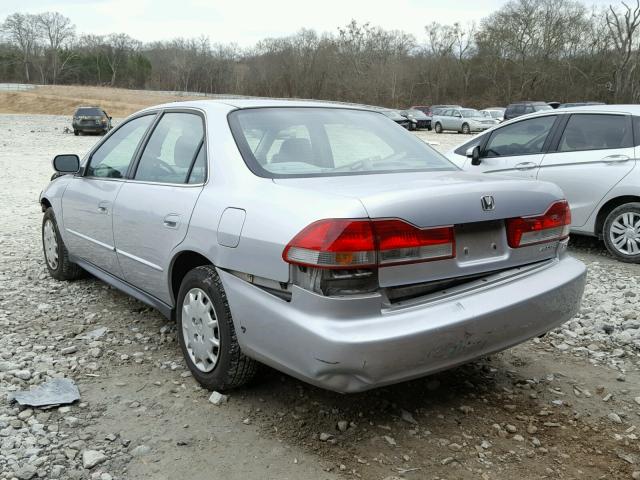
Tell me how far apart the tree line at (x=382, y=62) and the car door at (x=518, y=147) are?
207 feet

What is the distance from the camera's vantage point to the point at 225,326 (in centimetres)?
313

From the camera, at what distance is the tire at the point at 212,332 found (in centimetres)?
315

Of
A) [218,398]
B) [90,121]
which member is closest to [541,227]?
[218,398]

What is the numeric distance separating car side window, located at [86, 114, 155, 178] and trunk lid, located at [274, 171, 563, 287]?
1.74 m

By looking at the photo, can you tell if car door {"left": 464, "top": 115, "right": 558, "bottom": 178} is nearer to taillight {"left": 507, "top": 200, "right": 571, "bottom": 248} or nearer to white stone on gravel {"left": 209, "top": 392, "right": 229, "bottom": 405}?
taillight {"left": 507, "top": 200, "right": 571, "bottom": 248}

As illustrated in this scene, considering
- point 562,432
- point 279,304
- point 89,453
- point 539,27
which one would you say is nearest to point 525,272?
point 562,432

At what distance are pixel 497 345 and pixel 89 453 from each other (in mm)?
1988

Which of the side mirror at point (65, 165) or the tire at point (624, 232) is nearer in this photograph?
the side mirror at point (65, 165)

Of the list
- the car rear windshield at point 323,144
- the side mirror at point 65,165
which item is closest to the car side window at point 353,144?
the car rear windshield at point 323,144

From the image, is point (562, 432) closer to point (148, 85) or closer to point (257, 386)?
point (257, 386)

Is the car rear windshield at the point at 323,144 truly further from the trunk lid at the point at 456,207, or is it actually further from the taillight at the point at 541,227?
the taillight at the point at 541,227

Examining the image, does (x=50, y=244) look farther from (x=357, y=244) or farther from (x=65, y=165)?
(x=357, y=244)

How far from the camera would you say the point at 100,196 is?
4.43 metres

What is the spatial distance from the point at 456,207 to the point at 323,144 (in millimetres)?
1170
